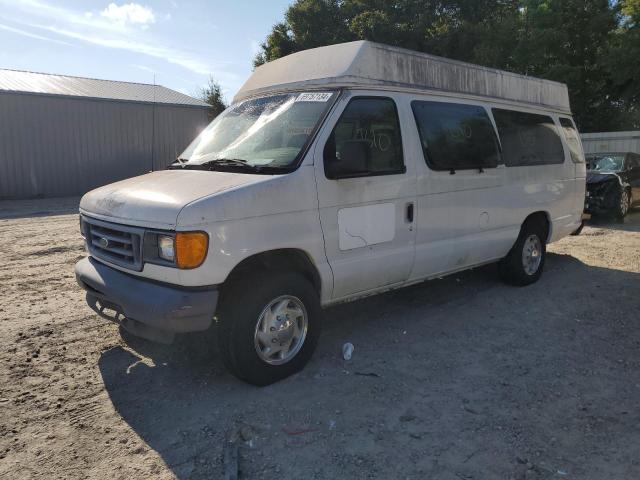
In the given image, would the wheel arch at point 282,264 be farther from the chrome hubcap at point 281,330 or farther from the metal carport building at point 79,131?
the metal carport building at point 79,131

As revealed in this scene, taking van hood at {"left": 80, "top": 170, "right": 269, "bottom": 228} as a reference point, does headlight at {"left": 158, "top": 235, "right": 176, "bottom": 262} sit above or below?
below

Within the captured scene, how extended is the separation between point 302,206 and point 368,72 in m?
1.38

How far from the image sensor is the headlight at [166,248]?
10.7ft

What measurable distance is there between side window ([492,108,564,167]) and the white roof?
0.35 meters

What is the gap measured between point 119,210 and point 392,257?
2.22m

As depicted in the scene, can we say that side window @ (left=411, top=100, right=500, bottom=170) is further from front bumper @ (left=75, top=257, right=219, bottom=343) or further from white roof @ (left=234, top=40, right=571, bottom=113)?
front bumper @ (left=75, top=257, right=219, bottom=343)

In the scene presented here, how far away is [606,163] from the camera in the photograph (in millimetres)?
13438

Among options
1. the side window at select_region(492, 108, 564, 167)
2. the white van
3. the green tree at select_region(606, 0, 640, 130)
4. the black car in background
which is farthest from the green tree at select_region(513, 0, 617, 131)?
the white van

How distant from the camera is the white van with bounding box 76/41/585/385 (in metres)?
3.36

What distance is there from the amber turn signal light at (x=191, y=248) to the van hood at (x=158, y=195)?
115mm

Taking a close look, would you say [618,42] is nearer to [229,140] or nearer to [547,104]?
[547,104]

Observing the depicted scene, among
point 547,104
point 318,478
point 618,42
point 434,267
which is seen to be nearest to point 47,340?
point 318,478

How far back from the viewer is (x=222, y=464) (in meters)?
2.88

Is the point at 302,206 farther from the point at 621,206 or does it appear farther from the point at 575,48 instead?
the point at 575,48
